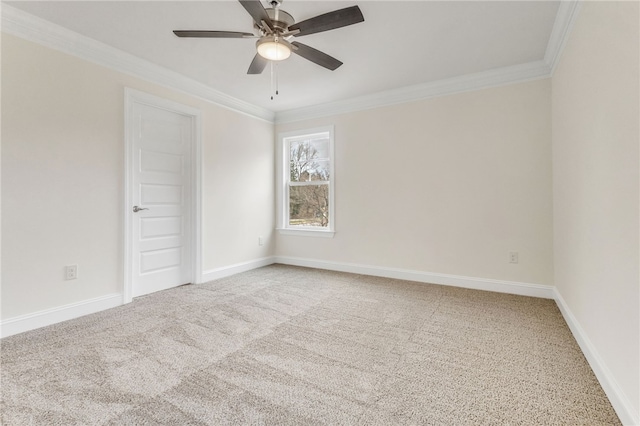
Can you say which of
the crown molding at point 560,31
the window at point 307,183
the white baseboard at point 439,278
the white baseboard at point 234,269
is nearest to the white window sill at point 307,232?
the window at point 307,183

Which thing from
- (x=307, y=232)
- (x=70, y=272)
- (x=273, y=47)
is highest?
(x=273, y=47)

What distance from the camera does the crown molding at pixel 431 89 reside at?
3180 mm

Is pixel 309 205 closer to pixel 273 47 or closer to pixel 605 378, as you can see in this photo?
pixel 273 47

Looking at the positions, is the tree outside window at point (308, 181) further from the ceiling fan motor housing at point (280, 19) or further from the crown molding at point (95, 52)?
the ceiling fan motor housing at point (280, 19)

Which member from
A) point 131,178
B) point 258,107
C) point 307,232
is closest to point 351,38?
point 258,107

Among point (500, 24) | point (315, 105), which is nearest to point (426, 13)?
point (500, 24)

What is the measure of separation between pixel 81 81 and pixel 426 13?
3048 millimetres

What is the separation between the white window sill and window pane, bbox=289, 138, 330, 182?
0.83m

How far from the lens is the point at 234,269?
4242 mm

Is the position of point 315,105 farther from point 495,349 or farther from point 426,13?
point 495,349

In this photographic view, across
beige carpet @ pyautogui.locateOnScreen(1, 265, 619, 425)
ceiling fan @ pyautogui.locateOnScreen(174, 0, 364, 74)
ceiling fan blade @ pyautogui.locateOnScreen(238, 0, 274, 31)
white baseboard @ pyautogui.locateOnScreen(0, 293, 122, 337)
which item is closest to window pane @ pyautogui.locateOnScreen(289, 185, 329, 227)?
beige carpet @ pyautogui.locateOnScreen(1, 265, 619, 425)

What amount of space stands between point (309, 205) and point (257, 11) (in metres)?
3.17

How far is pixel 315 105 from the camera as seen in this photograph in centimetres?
448

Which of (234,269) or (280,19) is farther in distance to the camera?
(234,269)
